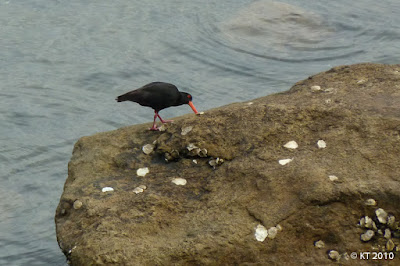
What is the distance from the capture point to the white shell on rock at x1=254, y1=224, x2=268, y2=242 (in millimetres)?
5457

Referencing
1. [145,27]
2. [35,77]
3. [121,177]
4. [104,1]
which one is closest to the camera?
[121,177]

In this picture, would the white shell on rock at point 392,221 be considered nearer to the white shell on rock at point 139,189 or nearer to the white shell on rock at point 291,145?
the white shell on rock at point 291,145

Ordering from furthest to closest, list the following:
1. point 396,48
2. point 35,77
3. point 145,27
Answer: point 145,27, point 396,48, point 35,77

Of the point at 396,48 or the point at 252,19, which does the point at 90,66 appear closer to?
the point at 252,19

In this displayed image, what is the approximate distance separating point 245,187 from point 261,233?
0.56 metres

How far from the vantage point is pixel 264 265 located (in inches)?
212

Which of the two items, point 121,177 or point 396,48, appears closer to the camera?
point 121,177

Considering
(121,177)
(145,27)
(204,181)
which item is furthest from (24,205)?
(145,27)

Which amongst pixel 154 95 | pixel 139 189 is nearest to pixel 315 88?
pixel 154 95

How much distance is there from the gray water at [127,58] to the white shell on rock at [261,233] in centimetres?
476

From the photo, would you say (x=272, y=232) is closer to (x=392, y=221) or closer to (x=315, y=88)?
(x=392, y=221)

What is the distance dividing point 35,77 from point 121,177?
846cm

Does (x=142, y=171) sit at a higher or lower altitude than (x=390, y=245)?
lower

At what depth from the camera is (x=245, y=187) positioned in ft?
19.3
